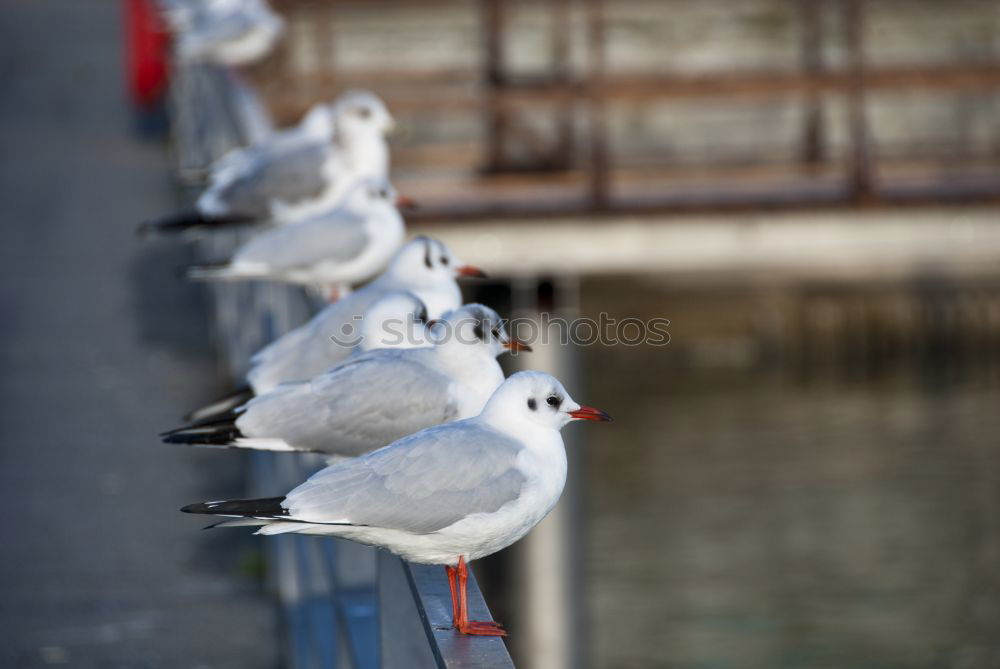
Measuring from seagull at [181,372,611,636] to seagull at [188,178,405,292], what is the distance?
216cm

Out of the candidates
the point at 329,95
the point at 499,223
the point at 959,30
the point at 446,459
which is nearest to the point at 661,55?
the point at 959,30

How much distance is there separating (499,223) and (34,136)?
18.7 feet

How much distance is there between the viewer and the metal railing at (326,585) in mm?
2299

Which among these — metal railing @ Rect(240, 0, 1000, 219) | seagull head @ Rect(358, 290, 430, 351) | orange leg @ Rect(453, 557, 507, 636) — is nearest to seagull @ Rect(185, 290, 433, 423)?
seagull head @ Rect(358, 290, 430, 351)

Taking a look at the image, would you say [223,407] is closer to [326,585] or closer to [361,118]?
[326,585]

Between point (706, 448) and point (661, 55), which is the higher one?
point (661, 55)

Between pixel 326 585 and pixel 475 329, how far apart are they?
2.41 ft

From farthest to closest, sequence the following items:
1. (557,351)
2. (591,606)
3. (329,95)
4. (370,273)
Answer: (591,606) → (329,95) → (557,351) → (370,273)

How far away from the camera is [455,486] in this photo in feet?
9.18

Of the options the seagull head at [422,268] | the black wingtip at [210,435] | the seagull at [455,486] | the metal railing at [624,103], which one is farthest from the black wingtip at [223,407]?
the metal railing at [624,103]

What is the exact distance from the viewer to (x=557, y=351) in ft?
26.5

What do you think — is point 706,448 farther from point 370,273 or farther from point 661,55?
point 370,273

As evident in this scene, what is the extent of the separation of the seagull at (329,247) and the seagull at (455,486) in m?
2.16

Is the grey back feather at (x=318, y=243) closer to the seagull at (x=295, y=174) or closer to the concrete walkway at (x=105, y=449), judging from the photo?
the seagull at (x=295, y=174)
